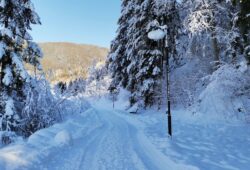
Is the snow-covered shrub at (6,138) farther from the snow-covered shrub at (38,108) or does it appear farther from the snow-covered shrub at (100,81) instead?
the snow-covered shrub at (100,81)

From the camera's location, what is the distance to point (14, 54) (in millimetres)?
11805

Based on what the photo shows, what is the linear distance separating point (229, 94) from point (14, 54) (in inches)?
444

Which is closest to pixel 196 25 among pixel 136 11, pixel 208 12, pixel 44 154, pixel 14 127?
pixel 208 12

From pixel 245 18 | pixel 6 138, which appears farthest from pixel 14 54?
pixel 245 18

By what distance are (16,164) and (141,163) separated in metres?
3.29

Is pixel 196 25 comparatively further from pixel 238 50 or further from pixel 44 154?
pixel 44 154

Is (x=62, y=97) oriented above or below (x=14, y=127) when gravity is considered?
above

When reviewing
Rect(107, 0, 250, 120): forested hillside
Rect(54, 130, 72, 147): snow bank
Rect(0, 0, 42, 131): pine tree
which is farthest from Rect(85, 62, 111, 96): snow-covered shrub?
Rect(54, 130, 72, 147): snow bank

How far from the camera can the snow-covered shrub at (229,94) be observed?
1501cm

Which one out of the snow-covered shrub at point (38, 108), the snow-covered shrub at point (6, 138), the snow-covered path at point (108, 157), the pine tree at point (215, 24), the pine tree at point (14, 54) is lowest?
the snow-covered path at point (108, 157)

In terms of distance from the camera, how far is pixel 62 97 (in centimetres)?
1612

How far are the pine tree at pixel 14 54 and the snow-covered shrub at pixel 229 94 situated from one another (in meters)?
9.67

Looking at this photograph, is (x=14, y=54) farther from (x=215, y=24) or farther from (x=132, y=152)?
(x=215, y=24)

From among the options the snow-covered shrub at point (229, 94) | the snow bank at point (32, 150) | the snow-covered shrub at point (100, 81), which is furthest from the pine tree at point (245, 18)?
the snow-covered shrub at point (100, 81)
